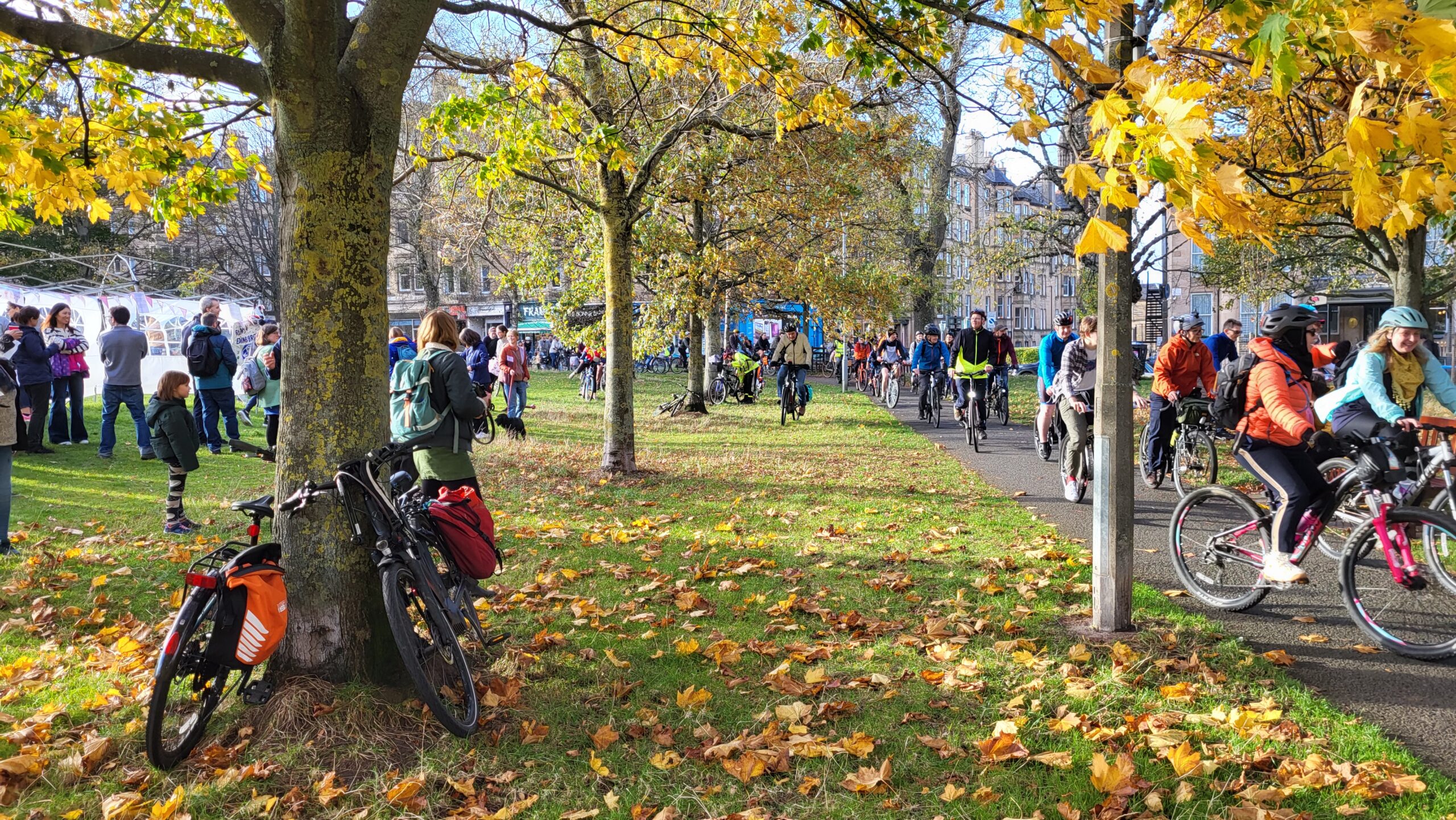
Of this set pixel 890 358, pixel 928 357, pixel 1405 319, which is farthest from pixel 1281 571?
pixel 890 358

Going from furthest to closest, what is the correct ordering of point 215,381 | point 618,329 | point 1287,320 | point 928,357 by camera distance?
point 928,357 < point 215,381 < point 618,329 < point 1287,320

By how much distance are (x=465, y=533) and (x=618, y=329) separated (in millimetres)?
7282

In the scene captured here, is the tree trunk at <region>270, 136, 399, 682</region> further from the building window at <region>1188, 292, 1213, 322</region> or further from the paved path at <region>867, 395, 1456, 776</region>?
the building window at <region>1188, 292, 1213, 322</region>

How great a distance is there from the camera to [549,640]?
17.6ft

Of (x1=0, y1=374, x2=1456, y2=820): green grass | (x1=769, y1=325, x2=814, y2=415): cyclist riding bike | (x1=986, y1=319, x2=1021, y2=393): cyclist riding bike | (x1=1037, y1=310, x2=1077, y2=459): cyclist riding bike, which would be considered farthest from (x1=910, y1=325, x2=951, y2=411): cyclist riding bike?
(x1=0, y1=374, x2=1456, y2=820): green grass

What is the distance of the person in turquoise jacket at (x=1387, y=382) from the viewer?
19.9 feet

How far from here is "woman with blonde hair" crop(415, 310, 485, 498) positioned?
19.7ft

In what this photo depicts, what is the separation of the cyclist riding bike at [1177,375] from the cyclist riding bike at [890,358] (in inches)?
561

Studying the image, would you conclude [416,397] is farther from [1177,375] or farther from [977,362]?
[977,362]

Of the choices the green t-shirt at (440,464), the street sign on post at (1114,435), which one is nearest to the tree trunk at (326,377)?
the green t-shirt at (440,464)

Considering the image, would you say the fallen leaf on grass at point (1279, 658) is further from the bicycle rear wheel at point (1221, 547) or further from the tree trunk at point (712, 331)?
the tree trunk at point (712, 331)

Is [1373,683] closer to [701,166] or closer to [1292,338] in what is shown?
[1292,338]

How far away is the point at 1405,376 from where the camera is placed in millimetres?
7117

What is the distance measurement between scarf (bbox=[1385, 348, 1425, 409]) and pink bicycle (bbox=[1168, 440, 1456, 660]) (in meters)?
1.23
